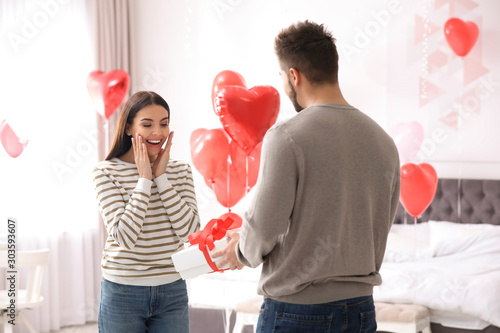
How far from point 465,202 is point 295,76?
375 cm

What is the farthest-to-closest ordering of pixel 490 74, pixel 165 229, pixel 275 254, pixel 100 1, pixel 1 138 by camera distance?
pixel 100 1 < pixel 490 74 < pixel 1 138 < pixel 165 229 < pixel 275 254

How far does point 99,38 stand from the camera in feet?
17.5

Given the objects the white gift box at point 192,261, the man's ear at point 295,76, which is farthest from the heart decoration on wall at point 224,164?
the man's ear at point 295,76

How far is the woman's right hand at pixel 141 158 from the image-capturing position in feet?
6.72

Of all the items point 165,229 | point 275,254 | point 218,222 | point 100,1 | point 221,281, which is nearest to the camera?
point 275,254

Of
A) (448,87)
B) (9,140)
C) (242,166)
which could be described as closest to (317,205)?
(242,166)

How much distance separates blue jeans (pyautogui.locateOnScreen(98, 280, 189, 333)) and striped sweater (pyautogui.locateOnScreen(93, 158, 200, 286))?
0.03 m

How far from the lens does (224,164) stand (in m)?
3.83

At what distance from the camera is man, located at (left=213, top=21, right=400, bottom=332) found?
1.50m

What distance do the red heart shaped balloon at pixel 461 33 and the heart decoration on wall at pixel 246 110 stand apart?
2.04 meters

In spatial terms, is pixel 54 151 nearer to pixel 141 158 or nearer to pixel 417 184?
pixel 417 184

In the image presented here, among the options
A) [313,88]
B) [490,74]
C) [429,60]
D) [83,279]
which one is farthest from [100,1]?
[313,88]

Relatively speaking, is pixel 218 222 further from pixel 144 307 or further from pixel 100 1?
pixel 100 1

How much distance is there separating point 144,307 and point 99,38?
3805mm
